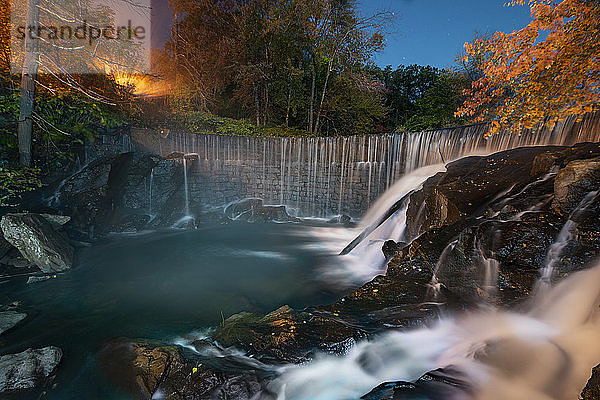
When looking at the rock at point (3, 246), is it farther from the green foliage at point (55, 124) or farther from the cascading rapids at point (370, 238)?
the cascading rapids at point (370, 238)

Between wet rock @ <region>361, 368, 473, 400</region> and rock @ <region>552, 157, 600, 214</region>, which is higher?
rock @ <region>552, 157, 600, 214</region>

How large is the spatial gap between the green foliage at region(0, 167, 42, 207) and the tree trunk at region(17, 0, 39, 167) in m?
0.32

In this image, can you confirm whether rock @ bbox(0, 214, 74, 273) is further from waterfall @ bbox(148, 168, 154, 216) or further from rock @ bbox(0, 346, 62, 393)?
waterfall @ bbox(148, 168, 154, 216)

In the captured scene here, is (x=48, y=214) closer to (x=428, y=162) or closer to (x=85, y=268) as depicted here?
(x=85, y=268)

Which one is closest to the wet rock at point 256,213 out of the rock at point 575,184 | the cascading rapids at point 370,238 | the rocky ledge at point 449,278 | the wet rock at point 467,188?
the cascading rapids at point 370,238

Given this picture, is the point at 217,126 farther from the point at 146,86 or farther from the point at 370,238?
the point at 370,238

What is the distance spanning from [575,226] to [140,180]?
12.2 metres

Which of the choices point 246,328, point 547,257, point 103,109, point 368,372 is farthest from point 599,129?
point 103,109

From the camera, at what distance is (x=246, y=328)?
12.0 feet

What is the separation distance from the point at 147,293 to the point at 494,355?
596 cm

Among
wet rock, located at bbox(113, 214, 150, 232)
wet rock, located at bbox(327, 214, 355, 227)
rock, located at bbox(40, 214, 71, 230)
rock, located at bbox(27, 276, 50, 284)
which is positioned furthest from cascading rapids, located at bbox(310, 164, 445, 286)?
rock, located at bbox(40, 214, 71, 230)

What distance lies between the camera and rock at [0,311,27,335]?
4.16 metres

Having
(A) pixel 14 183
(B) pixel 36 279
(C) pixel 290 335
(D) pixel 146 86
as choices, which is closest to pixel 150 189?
(A) pixel 14 183

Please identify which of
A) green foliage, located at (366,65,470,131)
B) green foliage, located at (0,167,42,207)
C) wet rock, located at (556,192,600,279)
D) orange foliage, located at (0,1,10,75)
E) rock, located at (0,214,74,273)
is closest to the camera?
wet rock, located at (556,192,600,279)
